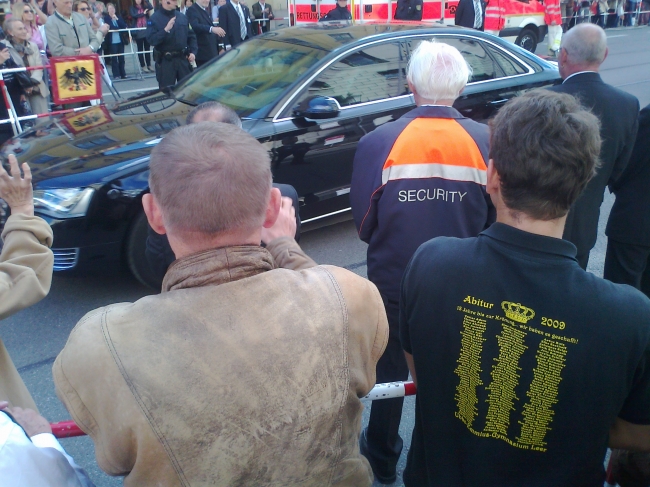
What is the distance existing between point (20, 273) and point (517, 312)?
1372 mm

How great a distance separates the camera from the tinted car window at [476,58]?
17.9 feet

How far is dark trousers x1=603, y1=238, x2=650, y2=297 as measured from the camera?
10.4 feet

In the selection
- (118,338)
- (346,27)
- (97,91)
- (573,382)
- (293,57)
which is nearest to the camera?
(118,338)

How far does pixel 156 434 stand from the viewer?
106cm

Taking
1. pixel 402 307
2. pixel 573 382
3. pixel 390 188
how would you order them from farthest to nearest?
pixel 390 188
pixel 402 307
pixel 573 382

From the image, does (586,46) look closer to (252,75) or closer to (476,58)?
(476,58)

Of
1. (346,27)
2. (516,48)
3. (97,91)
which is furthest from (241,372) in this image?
(97,91)

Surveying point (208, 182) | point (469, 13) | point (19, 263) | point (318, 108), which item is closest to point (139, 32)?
A: point (469, 13)

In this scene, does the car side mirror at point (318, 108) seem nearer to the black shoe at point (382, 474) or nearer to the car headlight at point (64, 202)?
the car headlight at point (64, 202)

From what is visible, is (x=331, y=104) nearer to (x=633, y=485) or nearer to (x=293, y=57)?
(x=293, y=57)

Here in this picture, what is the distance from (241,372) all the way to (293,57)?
416 centimetres

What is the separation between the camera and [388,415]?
2.41 metres

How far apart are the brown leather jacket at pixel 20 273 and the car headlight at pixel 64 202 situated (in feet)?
6.55

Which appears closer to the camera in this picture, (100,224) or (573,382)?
(573,382)
